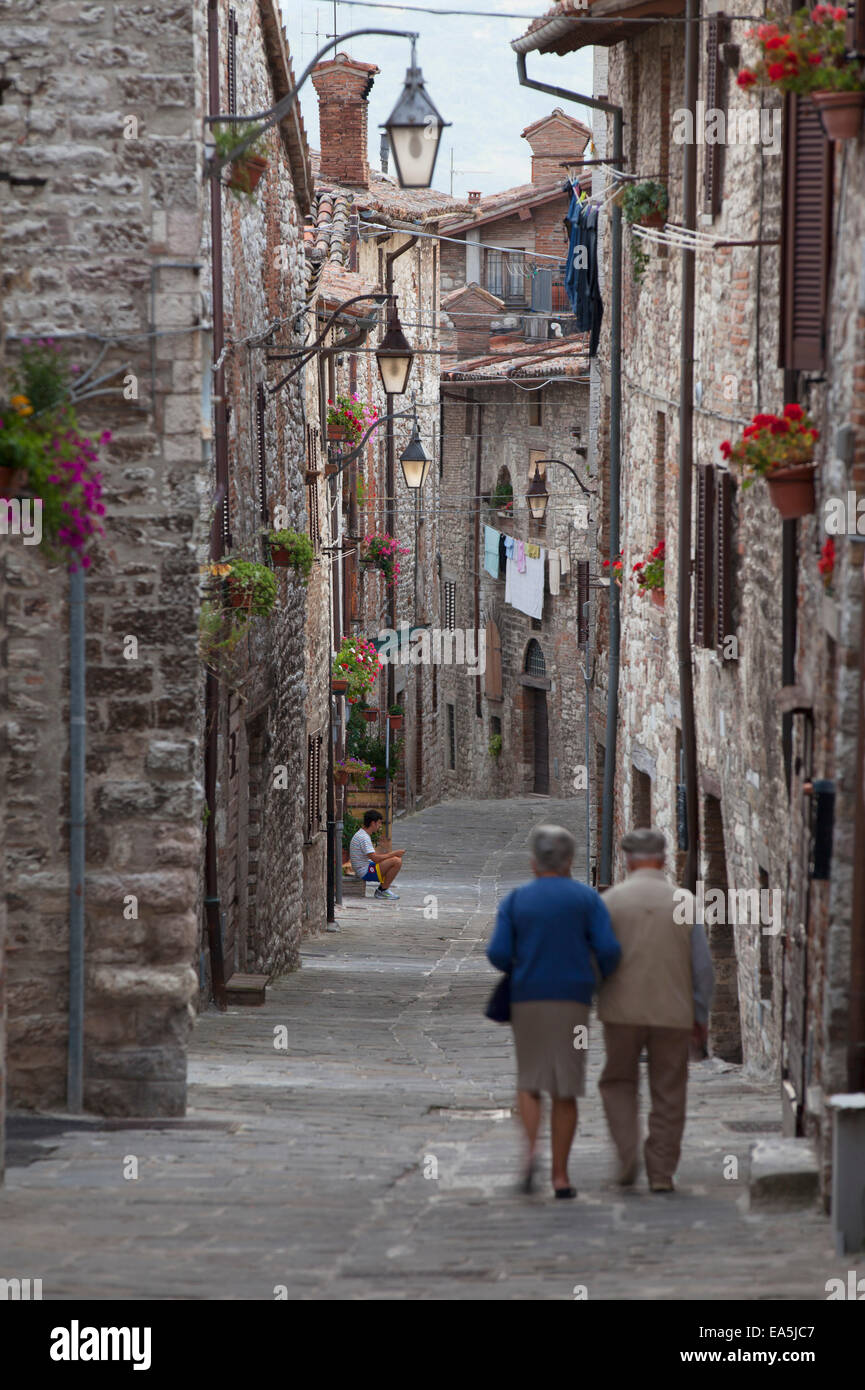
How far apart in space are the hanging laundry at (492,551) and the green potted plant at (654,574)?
64.6 feet

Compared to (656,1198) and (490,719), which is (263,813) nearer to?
(656,1198)

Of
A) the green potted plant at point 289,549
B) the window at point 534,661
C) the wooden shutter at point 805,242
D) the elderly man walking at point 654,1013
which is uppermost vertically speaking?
the wooden shutter at point 805,242

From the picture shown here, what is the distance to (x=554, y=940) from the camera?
20.3 ft

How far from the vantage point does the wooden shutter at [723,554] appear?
10.7 meters

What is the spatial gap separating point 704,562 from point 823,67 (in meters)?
5.29

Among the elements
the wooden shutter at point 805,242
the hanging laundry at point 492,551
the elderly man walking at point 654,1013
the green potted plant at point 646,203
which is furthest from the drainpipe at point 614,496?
the hanging laundry at point 492,551

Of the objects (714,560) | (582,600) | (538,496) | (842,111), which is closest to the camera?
(842,111)

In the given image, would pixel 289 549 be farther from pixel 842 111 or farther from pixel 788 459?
pixel 842 111

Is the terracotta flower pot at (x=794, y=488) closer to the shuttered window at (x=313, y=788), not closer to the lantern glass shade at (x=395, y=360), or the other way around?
the lantern glass shade at (x=395, y=360)

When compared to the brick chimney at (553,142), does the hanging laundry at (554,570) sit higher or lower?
lower

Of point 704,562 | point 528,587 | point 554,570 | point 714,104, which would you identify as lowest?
point 528,587

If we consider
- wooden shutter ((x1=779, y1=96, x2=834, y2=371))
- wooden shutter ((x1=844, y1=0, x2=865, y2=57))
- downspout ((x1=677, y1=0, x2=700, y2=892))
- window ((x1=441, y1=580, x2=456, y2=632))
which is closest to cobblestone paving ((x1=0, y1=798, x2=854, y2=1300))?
downspout ((x1=677, y1=0, x2=700, y2=892))

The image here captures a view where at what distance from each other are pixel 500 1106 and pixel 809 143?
4685 mm

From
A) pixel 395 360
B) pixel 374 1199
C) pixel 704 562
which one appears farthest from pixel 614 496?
pixel 374 1199
